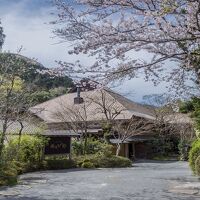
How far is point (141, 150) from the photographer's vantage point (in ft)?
145

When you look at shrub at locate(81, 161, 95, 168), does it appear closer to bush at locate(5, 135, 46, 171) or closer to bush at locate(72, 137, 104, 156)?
bush at locate(5, 135, 46, 171)

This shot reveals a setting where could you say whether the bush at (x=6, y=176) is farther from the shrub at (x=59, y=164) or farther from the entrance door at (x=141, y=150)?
the entrance door at (x=141, y=150)

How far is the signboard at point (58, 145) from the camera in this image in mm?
27953

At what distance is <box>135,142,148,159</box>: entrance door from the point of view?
43.8m

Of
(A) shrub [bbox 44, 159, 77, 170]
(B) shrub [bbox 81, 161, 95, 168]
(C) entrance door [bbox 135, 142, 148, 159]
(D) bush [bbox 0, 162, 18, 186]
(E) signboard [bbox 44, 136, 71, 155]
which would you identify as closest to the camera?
(D) bush [bbox 0, 162, 18, 186]

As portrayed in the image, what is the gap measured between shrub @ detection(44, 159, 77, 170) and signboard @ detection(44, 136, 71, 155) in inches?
27.9

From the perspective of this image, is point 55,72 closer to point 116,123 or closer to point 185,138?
point 116,123

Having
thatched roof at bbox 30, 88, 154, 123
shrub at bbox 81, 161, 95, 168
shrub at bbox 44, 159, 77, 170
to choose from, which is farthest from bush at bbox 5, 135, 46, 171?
thatched roof at bbox 30, 88, 154, 123

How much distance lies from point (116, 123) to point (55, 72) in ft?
94.0

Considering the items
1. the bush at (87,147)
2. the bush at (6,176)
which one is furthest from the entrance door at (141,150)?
the bush at (6,176)

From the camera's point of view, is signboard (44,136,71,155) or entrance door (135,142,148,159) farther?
entrance door (135,142,148,159)

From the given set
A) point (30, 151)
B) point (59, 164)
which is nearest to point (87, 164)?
point (59, 164)

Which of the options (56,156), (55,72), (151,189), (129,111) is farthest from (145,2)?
(129,111)

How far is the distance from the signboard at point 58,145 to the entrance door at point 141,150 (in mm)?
15801
